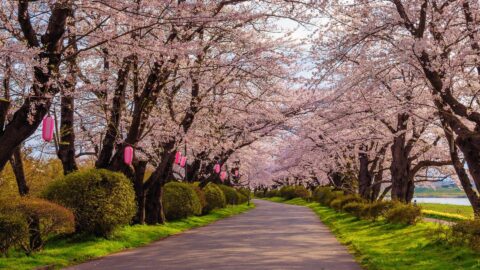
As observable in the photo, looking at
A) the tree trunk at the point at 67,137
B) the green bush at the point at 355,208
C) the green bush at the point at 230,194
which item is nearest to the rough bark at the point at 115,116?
the tree trunk at the point at 67,137

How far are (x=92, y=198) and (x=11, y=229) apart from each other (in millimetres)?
3617

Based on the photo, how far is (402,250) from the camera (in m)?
12.7

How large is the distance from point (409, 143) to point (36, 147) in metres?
16.0

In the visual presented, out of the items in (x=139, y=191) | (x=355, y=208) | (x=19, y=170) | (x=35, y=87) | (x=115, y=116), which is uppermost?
(x=115, y=116)

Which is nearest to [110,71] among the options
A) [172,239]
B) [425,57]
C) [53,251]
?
[172,239]

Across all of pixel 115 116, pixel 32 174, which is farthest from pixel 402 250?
pixel 32 174

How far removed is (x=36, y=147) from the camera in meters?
20.6

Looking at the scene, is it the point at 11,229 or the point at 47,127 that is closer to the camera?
the point at 11,229

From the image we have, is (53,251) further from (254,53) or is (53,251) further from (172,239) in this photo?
(254,53)

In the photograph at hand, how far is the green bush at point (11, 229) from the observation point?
10.4 m

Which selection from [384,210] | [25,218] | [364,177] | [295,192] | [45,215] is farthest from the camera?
[295,192]

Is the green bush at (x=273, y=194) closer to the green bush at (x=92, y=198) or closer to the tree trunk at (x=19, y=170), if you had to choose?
the green bush at (x=92, y=198)

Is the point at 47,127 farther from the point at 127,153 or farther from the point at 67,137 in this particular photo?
the point at 127,153

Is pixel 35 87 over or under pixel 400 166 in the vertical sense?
over
